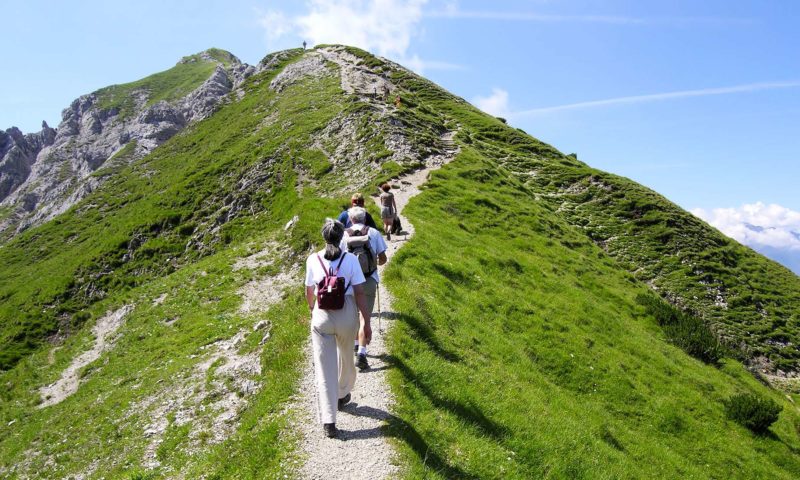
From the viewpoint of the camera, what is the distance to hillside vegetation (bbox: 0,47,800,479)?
11.0m

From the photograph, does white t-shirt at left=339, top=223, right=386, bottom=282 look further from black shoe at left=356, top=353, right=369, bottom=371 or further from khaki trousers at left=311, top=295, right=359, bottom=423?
khaki trousers at left=311, top=295, right=359, bottom=423

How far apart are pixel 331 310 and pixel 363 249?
3018 millimetres

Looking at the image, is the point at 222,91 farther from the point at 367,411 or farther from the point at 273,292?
the point at 367,411

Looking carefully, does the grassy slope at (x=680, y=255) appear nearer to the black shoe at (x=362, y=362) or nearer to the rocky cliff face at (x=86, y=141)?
the black shoe at (x=362, y=362)

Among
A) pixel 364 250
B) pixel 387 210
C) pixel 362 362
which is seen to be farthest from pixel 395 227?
pixel 362 362

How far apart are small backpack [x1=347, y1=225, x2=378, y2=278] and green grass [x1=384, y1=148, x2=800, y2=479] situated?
254cm

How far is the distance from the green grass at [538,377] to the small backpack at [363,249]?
100 inches

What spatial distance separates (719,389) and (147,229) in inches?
1758

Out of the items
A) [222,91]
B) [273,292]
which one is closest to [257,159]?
[273,292]

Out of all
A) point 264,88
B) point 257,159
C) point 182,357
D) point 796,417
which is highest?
point 264,88

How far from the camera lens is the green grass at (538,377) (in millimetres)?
9961

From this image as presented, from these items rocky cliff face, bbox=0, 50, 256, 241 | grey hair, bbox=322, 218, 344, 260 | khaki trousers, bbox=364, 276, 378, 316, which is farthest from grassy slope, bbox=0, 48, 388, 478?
rocky cliff face, bbox=0, 50, 256, 241

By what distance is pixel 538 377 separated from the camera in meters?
15.6

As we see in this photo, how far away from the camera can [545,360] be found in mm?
17812
